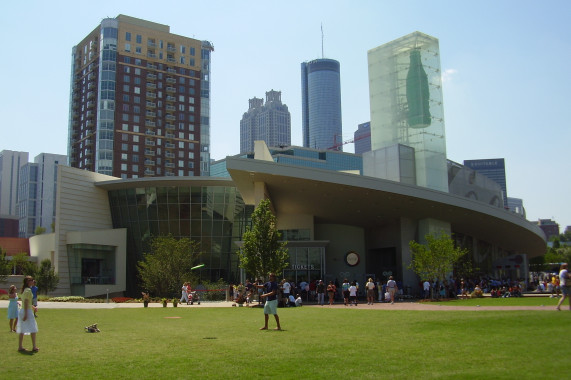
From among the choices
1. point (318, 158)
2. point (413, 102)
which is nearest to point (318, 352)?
point (413, 102)

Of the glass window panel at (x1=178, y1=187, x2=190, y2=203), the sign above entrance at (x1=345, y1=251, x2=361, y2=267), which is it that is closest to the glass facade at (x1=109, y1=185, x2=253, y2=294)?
the glass window panel at (x1=178, y1=187, x2=190, y2=203)

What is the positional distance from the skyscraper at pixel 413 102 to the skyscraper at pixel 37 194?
390 ft

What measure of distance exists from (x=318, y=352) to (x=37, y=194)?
167m

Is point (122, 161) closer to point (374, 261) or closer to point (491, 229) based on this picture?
point (374, 261)

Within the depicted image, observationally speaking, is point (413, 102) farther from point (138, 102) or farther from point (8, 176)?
point (8, 176)

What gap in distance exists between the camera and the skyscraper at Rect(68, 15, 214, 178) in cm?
10006

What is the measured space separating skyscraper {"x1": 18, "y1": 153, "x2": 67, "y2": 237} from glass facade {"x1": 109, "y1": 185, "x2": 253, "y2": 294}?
10872 centimetres

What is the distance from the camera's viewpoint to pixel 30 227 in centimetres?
15150

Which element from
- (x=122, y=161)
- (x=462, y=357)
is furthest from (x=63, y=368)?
(x=122, y=161)

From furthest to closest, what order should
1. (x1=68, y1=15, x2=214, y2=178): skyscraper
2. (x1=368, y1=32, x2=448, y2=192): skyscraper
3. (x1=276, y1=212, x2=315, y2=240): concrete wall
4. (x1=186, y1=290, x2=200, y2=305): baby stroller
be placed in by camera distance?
(x1=68, y1=15, x2=214, y2=178): skyscraper → (x1=368, y1=32, x2=448, y2=192): skyscraper → (x1=276, y1=212, x2=315, y2=240): concrete wall → (x1=186, y1=290, x2=200, y2=305): baby stroller

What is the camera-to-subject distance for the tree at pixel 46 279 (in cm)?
4469

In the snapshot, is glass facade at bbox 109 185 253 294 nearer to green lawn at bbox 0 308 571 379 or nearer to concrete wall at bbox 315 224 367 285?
concrete wall at bbox 315 224 367 285

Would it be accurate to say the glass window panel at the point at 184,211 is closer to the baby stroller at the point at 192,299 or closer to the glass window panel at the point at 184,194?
the glass window panel at the point at 184,194

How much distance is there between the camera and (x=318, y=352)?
989cm
